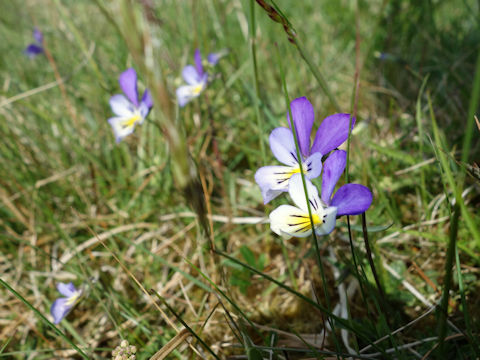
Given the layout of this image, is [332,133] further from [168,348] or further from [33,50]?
[33,50]

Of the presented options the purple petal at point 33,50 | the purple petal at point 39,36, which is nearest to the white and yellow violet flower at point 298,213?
the purple petal at point 39,36

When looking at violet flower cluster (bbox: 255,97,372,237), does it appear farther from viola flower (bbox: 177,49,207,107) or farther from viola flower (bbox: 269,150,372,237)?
viola flower (bbox: 177,49,207,107)

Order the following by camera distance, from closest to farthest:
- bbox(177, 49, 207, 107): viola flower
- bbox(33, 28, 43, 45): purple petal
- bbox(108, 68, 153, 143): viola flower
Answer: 1. bbox(108, 68, 153, 143): viola flower
2. bbox(177, 49, 207, 107): viola flower
3. bbox(33, 28, 43, 45): purple petal

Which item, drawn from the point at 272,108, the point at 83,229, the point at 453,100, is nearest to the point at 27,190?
the point at 83,229

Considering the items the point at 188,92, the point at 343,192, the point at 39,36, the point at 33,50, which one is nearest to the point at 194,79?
the point at 188,92

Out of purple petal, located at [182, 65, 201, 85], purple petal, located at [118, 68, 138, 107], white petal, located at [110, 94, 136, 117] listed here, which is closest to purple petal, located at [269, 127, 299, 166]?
purple petal, located at [118, 68, 138, 107]

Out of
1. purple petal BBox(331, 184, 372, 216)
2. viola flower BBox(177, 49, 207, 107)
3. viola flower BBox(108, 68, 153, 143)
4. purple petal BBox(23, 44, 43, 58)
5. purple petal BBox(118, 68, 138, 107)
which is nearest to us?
purple petal BBox(331, 184, 372, 216)

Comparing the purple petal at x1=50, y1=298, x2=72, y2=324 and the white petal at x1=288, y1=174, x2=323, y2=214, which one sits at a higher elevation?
the white petal at x1=288, y1=174, x2=323, y2=214

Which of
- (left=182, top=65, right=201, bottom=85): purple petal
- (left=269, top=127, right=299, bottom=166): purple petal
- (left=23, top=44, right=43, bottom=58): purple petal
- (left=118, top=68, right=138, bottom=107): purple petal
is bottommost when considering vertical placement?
(left=269, top=127, right=299, bottom=166): purple petal
